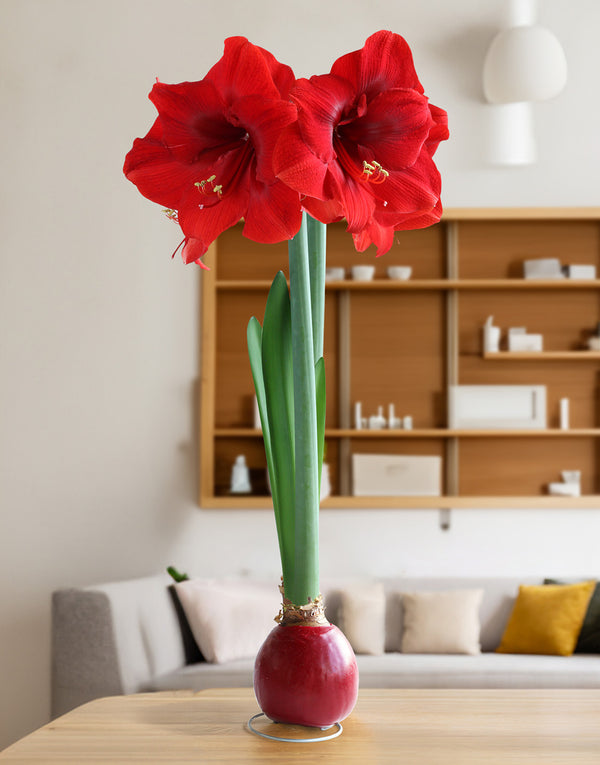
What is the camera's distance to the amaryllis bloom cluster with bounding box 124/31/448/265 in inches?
29.6

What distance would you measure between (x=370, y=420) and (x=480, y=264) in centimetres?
103

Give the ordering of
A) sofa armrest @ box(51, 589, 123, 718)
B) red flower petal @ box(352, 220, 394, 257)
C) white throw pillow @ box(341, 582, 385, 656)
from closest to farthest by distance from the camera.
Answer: red flower petal @ box(352, 220, 394, 257), sofa armrest @ box(51, 589, 123, 718), white throw pillow @ box(341, 582, 385, 656)

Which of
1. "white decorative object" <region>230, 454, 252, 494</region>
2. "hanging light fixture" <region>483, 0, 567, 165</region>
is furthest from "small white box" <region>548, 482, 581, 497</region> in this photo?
"hanging light fixture" <region>483, 0, 567, 165</region>

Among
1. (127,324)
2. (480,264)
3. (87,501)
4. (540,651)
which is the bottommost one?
(540,651)

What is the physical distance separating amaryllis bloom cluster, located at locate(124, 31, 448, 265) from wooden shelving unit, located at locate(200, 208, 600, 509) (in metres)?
3.43

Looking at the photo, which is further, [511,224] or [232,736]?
[511,224]

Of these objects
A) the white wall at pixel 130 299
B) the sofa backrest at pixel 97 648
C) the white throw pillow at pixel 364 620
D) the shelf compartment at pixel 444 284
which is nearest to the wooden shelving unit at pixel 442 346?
the shelf compartment at pixel 444 284

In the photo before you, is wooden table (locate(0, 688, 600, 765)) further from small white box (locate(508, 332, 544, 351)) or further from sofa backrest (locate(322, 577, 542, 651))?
small white box (locate(508, 332, 544, 351))

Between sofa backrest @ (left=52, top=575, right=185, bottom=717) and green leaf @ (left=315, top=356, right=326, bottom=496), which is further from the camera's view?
sofa backrest @ (left=52, top=575, right=185, bottom=717)

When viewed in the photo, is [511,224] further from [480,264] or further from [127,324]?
[127,324]

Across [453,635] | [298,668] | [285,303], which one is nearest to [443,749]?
[298,668]

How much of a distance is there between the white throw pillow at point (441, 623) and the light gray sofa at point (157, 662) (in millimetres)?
61

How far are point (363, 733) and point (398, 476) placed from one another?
11.4 ft

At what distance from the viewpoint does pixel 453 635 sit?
3664 millimetres
